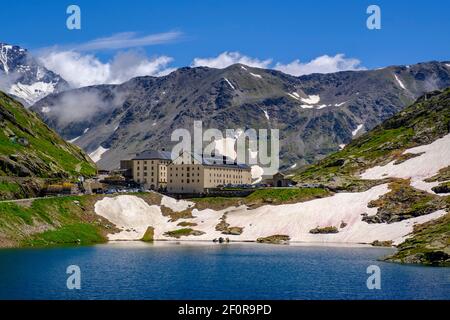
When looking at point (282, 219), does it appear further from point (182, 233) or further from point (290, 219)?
point (182, 233)

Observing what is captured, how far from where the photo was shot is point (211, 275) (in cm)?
10050

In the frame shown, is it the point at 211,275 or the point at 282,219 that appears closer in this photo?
the point at 211,275

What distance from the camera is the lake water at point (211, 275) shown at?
272ft

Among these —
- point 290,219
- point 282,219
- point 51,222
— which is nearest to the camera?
point 51,222

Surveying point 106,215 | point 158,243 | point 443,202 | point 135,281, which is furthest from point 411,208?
point 135,281

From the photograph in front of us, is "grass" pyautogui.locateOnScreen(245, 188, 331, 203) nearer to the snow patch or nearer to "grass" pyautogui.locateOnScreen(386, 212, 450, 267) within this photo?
the snow patch

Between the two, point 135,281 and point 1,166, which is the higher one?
point 1,166

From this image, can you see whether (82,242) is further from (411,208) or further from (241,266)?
(411,208)

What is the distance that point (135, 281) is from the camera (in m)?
93.8

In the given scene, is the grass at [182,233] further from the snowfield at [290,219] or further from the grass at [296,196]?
the grass at [296,196]

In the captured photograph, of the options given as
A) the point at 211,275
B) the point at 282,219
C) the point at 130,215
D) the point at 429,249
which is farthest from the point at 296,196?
the point at 211,275

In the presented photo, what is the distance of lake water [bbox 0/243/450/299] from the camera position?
82.9 meters

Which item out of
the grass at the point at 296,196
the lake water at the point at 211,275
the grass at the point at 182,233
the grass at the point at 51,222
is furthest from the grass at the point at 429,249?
the grass at the point at 51,222
